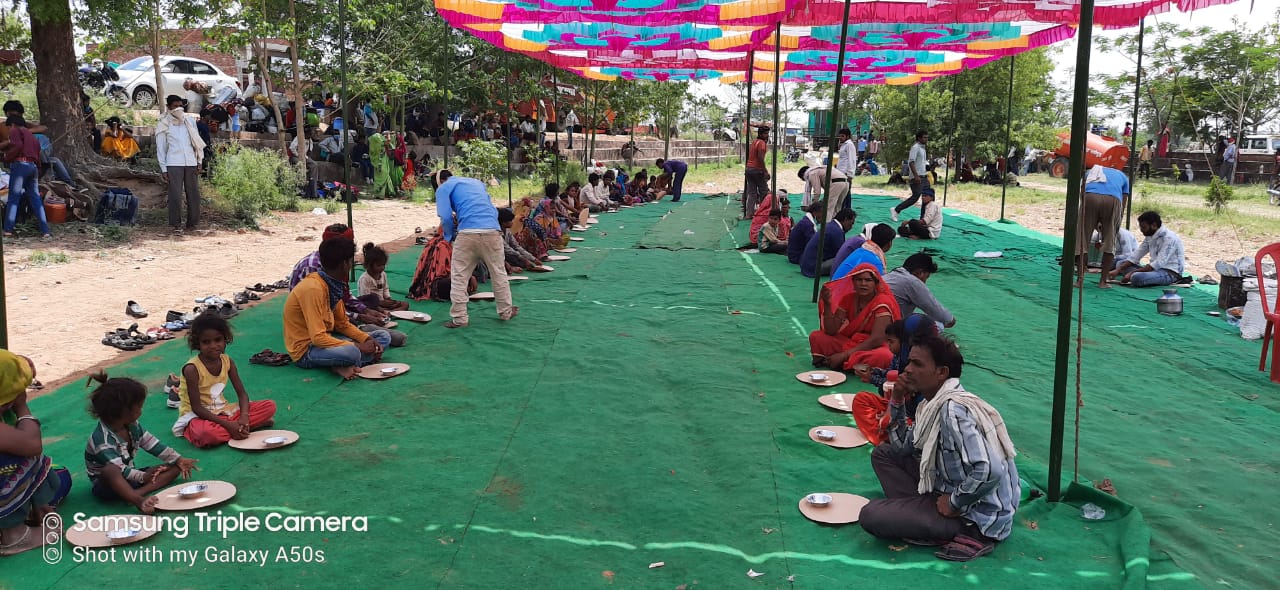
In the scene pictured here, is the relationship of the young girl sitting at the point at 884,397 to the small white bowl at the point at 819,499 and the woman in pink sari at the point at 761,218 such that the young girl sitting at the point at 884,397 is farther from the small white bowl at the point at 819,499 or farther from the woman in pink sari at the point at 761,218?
the woman in pink sari at the point at 761,218

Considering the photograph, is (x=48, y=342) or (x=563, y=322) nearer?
(x=48, y=342)

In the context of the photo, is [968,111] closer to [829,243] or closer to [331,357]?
[829,243]

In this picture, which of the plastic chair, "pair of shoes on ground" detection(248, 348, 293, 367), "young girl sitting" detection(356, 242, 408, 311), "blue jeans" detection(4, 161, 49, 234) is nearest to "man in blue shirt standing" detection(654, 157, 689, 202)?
"blue jeans" detection(4, 161, 49, 234)

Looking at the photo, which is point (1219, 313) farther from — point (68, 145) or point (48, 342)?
point (68, 145)

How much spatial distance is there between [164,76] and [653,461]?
2025 cm

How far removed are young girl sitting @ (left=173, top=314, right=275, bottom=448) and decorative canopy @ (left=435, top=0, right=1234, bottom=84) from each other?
19.9 ft

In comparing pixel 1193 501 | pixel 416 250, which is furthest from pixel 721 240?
pixel 1193 501

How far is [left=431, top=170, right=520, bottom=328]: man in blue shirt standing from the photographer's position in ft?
23.1

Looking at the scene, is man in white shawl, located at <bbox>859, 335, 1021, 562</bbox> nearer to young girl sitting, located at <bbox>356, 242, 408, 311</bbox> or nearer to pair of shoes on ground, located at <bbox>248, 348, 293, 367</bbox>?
pair of shoes on ground, located at <bbox>248, 348, 293, 367</bbox>

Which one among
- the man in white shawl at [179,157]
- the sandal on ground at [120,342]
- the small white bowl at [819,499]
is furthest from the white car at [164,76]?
the small white bowl at [819,499]

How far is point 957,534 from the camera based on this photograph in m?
3.37

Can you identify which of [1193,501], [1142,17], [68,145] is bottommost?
[1193,501]

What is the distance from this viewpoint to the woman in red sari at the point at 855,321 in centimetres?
565

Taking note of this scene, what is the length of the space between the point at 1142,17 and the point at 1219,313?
12.0 feet
